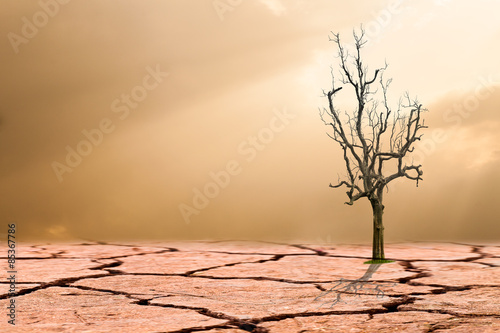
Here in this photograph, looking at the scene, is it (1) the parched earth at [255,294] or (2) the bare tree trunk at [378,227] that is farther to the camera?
(2) the bare tree trunk at [378,227]

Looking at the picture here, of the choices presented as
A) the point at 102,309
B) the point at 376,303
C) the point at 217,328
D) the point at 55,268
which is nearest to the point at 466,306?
the point at 376,303

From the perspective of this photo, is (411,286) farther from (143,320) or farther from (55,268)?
(55,268)

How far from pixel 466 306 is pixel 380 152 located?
230 centimetres

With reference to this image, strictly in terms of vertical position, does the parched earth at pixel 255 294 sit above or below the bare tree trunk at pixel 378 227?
below

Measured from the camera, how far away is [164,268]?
489cm

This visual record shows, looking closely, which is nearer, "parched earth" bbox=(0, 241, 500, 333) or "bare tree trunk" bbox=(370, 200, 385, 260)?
"parched earth" bbox=(0, 241, 500, 333)

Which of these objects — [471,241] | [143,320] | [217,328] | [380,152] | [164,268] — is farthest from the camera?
[471,241]

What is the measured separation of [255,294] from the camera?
11.5 ft

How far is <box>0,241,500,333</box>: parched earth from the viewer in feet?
8.82

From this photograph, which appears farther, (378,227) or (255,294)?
(378,227)

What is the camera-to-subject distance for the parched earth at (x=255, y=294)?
106 inches

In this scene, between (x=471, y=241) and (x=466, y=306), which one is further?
(x=471, y=241)

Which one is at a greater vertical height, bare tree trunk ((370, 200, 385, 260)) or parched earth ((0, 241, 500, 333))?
bare tree trunk ((370, 200, 385, 260))

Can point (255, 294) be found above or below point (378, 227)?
below
